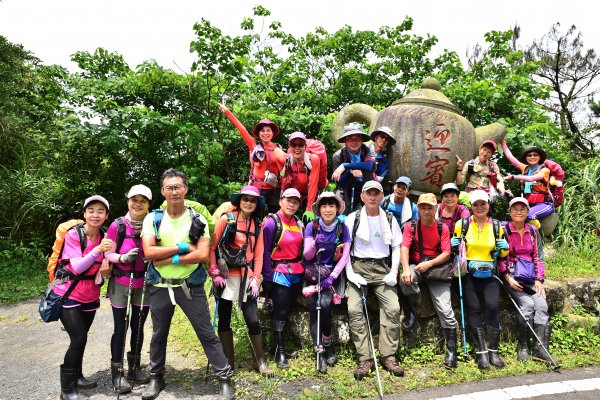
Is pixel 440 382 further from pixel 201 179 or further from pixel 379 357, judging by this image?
pixel 201 179

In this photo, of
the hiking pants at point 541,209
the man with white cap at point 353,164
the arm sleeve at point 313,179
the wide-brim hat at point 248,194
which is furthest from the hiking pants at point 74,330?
the hiking pants at point 541,209

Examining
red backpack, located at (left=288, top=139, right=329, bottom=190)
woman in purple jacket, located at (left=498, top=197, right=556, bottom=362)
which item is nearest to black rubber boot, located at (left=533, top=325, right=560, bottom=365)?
woman in purple jacket, located at (left=498, top=197, right=556, bottom=362)

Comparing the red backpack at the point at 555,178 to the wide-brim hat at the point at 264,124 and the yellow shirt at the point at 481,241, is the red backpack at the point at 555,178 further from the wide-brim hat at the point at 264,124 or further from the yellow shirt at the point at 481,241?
the wide-brim hat at the point at 264,124

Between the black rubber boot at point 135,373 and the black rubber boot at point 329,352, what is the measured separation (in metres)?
1.97

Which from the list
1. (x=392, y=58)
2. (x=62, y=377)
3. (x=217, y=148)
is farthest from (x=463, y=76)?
(x=62, y=377)

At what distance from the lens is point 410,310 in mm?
4809

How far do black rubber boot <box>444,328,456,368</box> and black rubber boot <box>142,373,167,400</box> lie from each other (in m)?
3.13

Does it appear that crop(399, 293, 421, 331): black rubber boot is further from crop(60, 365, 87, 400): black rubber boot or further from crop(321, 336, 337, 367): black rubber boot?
crop(60, 365, 87, 400): black rubber boot

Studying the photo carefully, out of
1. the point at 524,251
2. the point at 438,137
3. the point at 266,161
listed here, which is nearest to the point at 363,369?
the point at 524,251

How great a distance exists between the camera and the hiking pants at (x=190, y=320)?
383 cm

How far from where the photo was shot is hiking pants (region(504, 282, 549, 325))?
4.71m

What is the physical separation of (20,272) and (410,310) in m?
9.08

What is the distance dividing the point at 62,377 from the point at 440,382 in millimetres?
3845

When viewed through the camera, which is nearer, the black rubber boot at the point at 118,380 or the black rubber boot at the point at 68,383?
the black rubber boot at the point at 68,383
